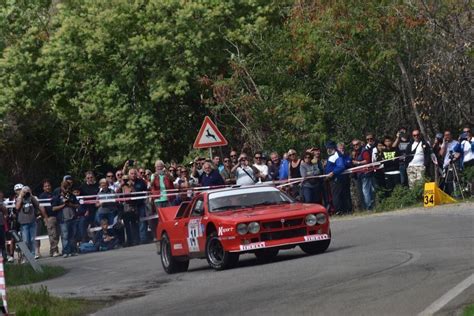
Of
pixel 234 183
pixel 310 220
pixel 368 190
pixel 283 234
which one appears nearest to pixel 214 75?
pixel 234 183

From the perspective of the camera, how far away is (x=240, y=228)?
18.7 metres

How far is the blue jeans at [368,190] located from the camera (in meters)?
28.3

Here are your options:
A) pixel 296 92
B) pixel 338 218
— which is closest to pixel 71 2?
pixel 296 92

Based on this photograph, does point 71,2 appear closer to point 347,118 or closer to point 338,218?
point 347,118

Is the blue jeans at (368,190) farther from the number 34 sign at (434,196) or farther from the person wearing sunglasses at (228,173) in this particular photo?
the person wearing sunglasses at (228,173)

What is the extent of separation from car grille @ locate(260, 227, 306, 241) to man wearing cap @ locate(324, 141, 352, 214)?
373 inches

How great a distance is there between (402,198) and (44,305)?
13.6 m

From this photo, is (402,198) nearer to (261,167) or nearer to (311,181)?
(311,181)

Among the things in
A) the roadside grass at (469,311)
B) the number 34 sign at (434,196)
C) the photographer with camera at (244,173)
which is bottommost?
the roadside grass at (469,311)

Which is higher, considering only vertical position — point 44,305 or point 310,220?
point 310,220

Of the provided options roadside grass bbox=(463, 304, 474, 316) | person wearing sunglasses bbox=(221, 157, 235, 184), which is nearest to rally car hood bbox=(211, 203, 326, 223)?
roadside grass bbox=(463, 304, 474, 316)

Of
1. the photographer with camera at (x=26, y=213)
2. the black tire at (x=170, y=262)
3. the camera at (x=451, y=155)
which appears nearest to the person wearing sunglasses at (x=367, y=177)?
the camera at (x=451, y=155)

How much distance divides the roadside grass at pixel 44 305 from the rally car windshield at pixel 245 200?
359 cm

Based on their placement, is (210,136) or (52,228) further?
(210,136)
